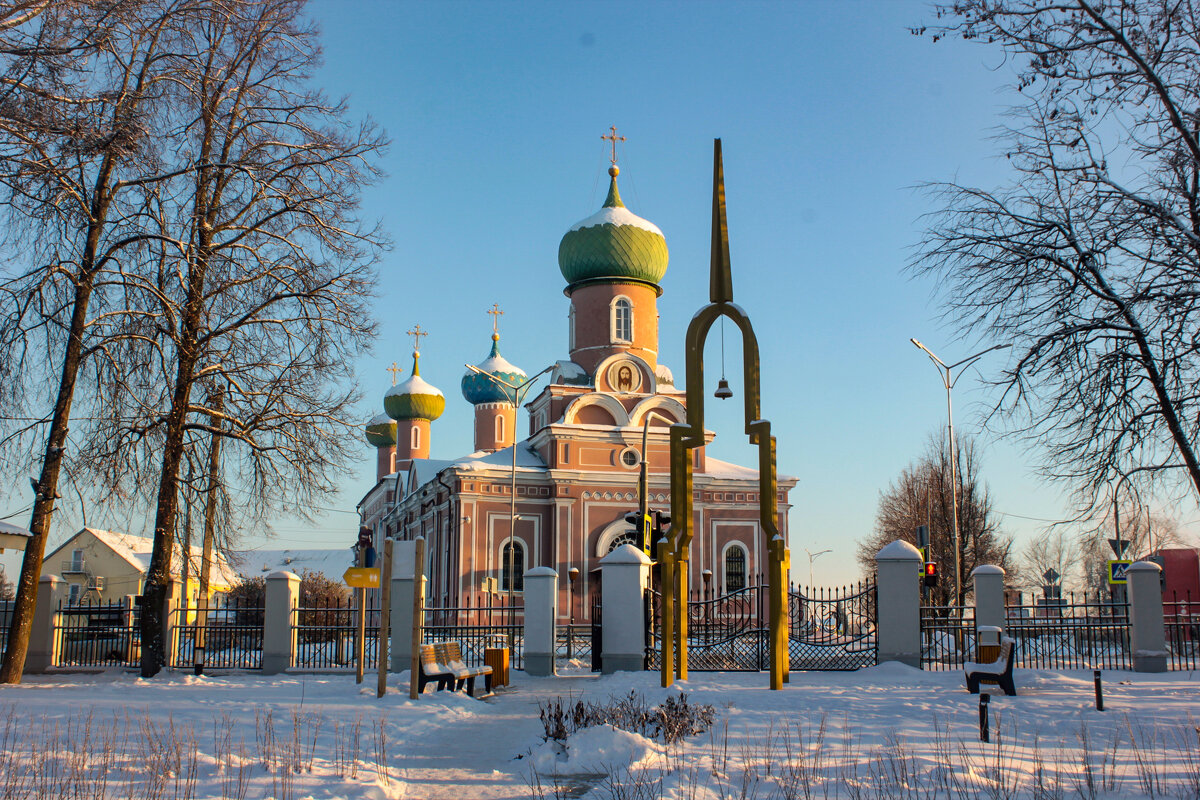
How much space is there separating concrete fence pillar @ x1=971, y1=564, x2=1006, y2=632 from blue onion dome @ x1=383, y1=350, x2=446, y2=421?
39.2m

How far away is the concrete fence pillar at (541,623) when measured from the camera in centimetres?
1823

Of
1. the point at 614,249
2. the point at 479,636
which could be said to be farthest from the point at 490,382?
the point at 479,636

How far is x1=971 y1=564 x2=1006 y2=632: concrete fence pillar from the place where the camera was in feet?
59.0

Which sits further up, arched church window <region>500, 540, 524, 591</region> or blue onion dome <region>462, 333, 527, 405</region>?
blue onion dome <region>462, 333, 527, 405</region>

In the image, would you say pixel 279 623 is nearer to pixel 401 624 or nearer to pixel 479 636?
pixel 401 624

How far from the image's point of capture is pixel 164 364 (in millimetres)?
16172

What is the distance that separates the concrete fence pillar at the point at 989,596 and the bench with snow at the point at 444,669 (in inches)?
328

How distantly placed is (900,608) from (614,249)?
25.4 m

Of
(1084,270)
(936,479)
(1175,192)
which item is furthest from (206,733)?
(936,479)

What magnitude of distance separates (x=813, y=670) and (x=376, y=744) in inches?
380

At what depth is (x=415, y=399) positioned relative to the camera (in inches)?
2132

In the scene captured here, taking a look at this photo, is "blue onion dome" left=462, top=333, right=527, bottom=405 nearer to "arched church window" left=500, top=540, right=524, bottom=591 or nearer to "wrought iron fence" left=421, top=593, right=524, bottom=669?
"arched church window" left=500, top=540, right=524, bottom=591

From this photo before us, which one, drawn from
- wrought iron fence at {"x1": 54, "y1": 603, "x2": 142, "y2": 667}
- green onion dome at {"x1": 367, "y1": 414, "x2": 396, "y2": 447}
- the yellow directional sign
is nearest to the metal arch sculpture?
the yellow directional sign

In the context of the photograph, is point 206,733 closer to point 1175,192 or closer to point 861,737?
point 861,737
